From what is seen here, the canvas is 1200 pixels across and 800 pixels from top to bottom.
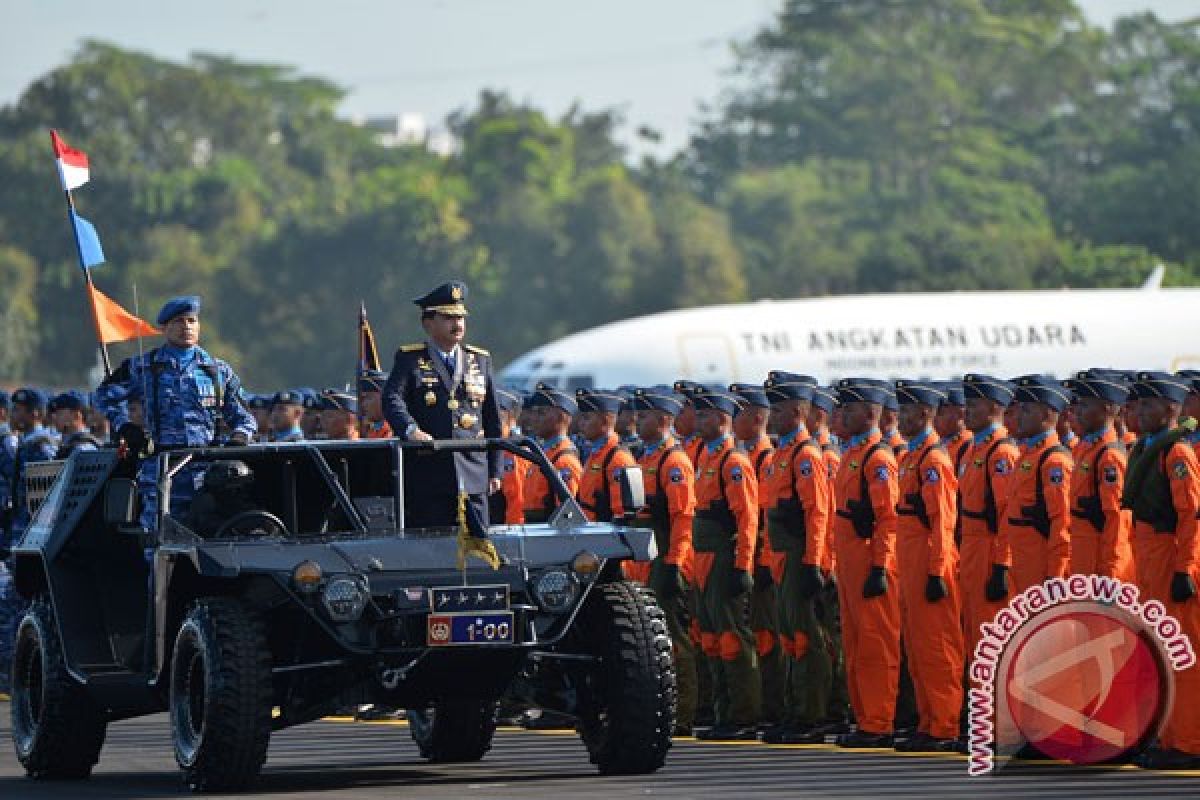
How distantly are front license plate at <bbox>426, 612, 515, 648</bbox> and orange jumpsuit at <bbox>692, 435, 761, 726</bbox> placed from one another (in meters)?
3.89

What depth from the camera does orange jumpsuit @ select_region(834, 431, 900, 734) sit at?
617 inches

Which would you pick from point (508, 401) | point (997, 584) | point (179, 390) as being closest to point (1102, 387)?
Answer: point (997, 584)

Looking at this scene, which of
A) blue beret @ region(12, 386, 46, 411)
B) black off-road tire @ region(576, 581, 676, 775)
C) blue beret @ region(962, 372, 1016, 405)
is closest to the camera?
black off-road tire @ region(576, 581, 676, 775)

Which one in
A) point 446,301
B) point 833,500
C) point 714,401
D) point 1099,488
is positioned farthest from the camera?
point 714,401

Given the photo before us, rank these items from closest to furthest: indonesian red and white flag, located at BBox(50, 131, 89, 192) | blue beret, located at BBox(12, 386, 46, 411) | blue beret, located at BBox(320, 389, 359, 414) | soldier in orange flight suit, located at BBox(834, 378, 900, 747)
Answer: soldier in orange flight suit, located at BBox(834, 378, 900, 747) < indonesian red and white flag, located at BBox(50, 131, 89, 192) < blue beret, located at BBox(320, 389, 359, 414) < blue beret, located at BBox(12, 386, 46, 411)

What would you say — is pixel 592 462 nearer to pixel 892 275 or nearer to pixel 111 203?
Answer: pixel 892 275

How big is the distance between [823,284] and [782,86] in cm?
2468

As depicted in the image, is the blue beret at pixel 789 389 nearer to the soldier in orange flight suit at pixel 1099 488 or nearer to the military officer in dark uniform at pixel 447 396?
the soldier in orange flight suit at pixel 1099 488

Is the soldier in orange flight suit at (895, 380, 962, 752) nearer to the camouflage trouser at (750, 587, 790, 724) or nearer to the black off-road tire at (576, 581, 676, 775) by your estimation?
the camouflage trouser at (750, 587, 790, 724)

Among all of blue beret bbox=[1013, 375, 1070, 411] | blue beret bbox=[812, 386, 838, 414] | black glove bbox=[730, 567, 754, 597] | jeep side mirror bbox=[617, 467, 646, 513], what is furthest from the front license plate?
blue beret bbox=[812, 386, 838, 414]

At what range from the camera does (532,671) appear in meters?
13.3

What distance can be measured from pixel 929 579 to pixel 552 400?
3.57 m

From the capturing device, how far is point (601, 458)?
17.5 meters

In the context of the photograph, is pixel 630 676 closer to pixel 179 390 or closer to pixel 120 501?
pixel 120 501
